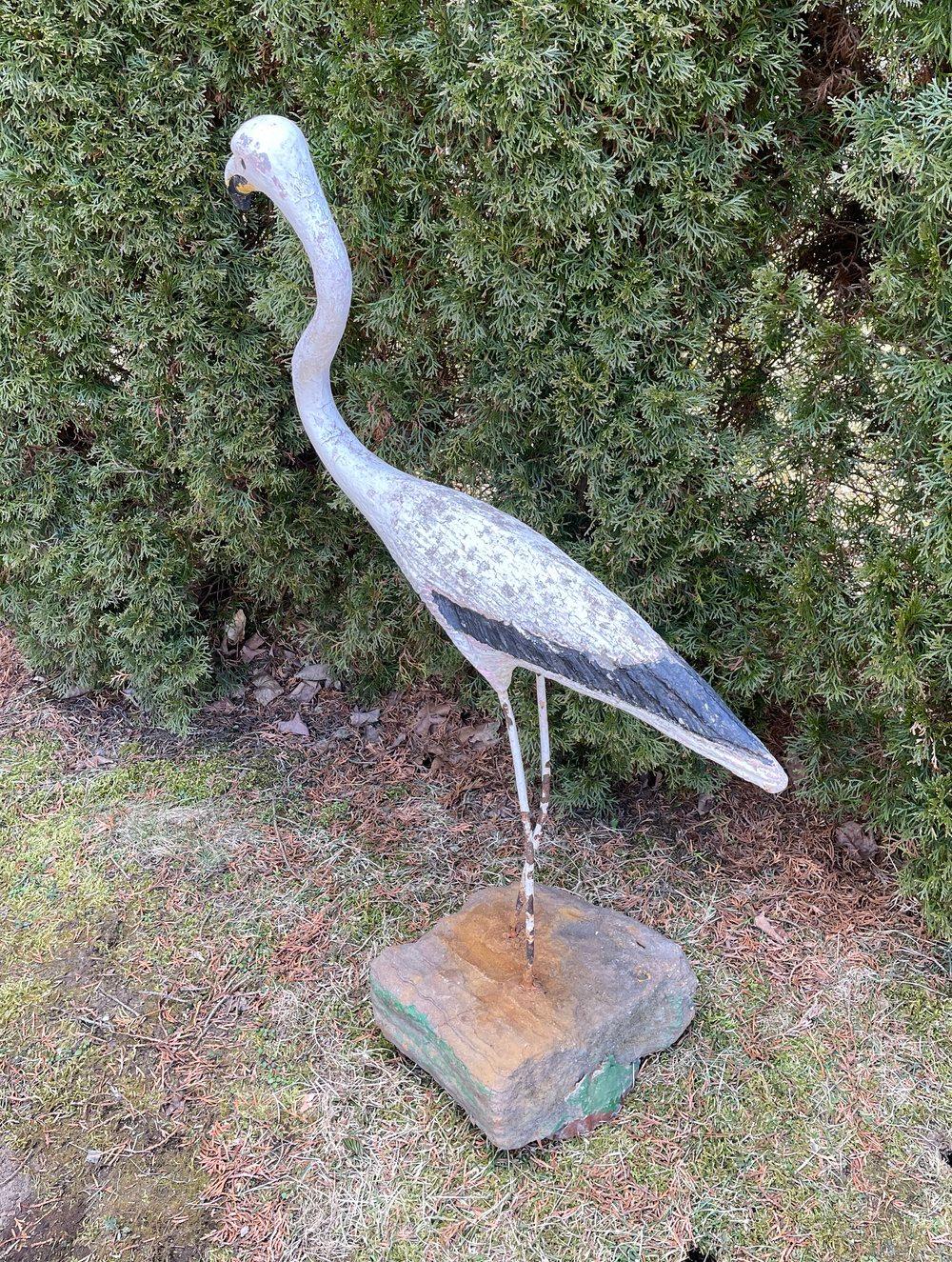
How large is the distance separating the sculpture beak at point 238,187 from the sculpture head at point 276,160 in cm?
2

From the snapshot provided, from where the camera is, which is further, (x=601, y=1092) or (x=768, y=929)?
(x=768, y=929)

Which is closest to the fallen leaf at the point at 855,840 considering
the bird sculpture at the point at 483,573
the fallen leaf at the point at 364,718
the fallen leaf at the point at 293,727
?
the bird sculpture at the point at 483,573

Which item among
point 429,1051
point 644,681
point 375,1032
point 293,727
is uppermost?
point 644,681

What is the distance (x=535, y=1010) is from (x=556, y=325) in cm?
212

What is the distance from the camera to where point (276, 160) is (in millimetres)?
2174

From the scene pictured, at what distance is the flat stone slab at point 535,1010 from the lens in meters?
2.45

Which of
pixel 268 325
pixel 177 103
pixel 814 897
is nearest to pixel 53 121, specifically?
pixel 177 103

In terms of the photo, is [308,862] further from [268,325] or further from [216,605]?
[268,325]

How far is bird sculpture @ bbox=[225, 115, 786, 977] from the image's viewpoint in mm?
2211

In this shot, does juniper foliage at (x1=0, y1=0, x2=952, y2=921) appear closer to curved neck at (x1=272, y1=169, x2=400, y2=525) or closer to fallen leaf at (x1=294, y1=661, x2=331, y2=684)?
fallen leaf at (x1=294, y1=661, x2=331, y2=684)

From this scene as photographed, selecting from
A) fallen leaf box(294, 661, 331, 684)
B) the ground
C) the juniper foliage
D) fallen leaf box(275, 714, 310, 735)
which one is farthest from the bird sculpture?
fallen leaf box(294, 661, 331, 684)

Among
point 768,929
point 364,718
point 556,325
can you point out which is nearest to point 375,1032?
point 768,929

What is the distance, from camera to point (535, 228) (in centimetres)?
270

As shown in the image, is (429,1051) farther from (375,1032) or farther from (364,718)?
(364,718)
